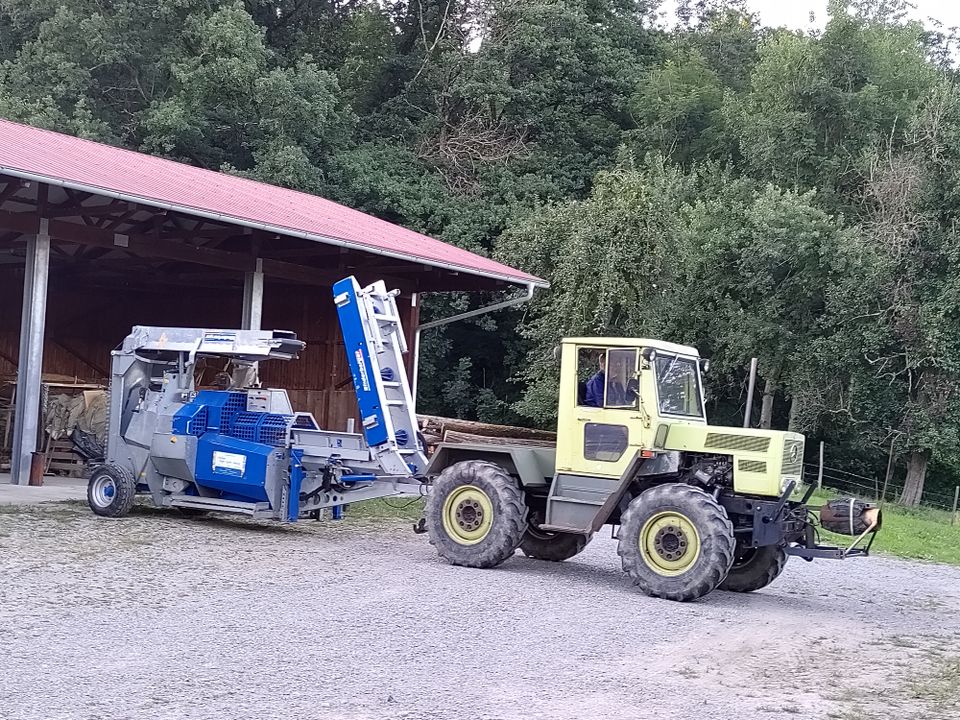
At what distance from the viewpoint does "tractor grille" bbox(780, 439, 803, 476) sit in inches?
384

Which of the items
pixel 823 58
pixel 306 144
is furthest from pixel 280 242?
pixel 823 58

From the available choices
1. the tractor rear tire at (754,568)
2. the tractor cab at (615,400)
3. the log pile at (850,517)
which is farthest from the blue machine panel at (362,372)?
the log pile at (850,517)

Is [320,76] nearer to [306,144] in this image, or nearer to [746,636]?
[306,144]

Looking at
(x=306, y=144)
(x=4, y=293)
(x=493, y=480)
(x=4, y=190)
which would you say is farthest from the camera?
(x=306, y=144)

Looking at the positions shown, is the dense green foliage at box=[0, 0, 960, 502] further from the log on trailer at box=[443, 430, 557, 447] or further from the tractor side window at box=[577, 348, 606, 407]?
the tractor side window at box=[577, 348, 606, 407]

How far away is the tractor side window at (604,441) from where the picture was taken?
1013 cm

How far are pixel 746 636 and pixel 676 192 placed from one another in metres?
23.4

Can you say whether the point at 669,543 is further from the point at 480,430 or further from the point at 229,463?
the point at 480,430

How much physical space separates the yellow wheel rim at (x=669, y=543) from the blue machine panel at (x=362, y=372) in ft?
10.6

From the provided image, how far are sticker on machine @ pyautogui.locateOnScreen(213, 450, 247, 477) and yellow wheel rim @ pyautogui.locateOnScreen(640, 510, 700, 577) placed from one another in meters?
4.82

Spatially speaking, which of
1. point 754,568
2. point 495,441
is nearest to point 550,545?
point 495,441

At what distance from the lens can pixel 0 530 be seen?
11.5 metres

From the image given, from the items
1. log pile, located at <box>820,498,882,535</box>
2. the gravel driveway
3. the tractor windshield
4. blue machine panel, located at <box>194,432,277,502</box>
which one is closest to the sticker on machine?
blue machine panel, located at <box>194,432,277,502</box>

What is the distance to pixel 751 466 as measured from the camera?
973 centimetres
